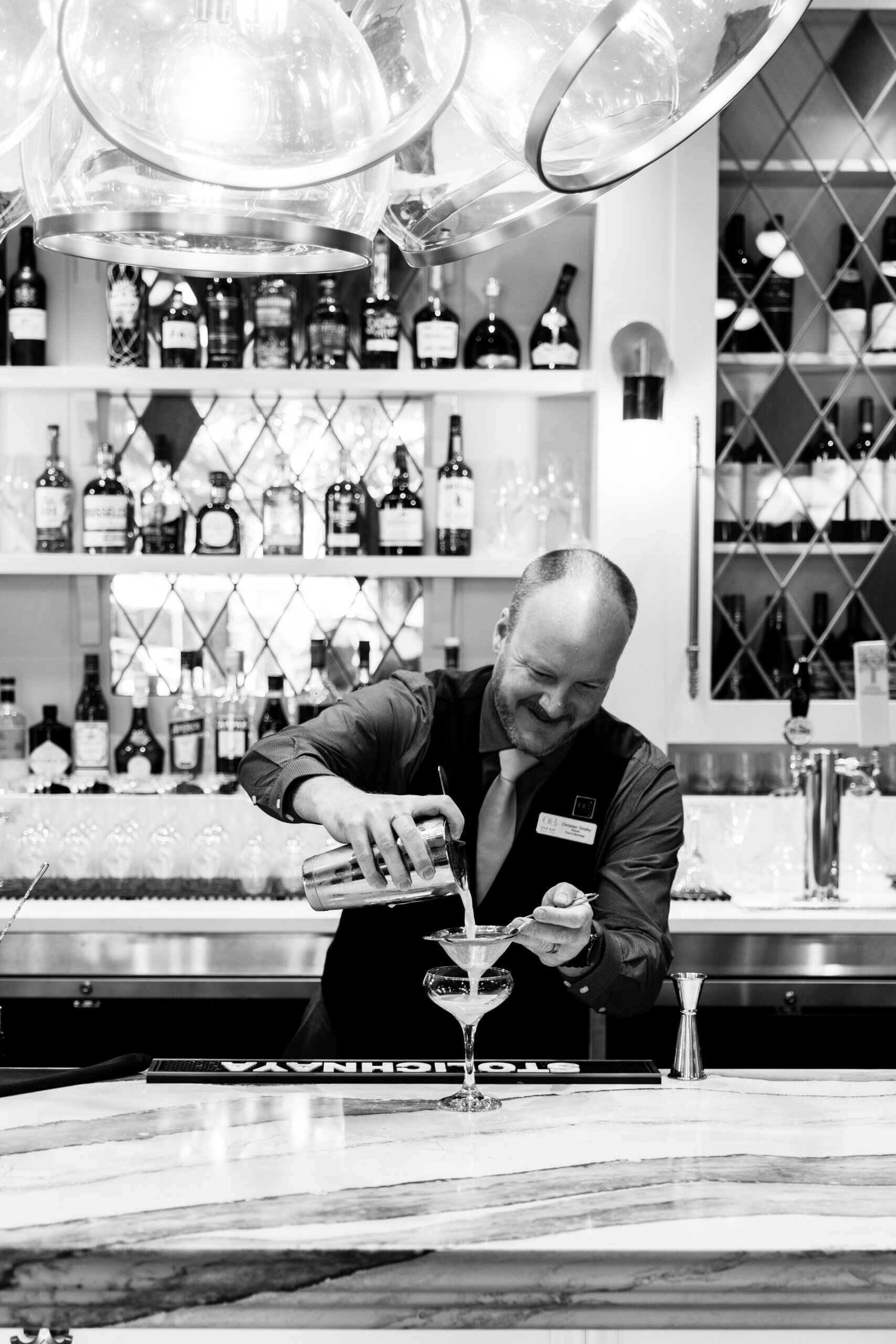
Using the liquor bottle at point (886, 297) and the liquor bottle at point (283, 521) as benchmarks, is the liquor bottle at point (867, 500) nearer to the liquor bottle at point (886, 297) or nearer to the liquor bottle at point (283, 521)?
the liquor bottle at point (886, 297)

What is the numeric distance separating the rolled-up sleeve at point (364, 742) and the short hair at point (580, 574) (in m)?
0.25

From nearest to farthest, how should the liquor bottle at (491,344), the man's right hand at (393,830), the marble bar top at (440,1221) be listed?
the marble bar top at (440,1221) < the man's right hand at (393,830) < the liquor bottle at (491,344)

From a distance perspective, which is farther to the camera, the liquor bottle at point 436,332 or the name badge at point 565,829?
the liquor bottle at point 436,332

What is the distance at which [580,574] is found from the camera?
2.08 meters

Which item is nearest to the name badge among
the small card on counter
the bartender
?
the bartender

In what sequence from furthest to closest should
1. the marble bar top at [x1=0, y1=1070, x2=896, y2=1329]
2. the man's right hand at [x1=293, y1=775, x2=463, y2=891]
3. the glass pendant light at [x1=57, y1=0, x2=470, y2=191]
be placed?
Result: the man's right hand at [x1=293, y1=775, x2=463, y2=891]
the marble bar top at [x1=0, y1=1070, x2=896, y2=1329]
the glass pendant light at [x1=57, y1=0, x2=470, y2=191]

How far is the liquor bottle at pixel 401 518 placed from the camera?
3377 millimetres

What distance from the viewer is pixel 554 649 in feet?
6.71

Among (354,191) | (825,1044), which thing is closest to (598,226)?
(825,1044)

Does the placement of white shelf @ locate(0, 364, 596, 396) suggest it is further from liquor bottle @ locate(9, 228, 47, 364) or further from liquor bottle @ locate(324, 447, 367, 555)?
liquor bottle @ locate(324, 447, 367, 555)

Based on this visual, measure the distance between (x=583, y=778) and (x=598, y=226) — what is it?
1634 mm

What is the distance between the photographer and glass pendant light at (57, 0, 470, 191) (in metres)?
0.90

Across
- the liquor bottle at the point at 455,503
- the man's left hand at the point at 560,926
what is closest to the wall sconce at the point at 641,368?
the liquor bottle at the point at 455,503

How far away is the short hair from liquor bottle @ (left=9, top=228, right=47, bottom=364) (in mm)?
1786
